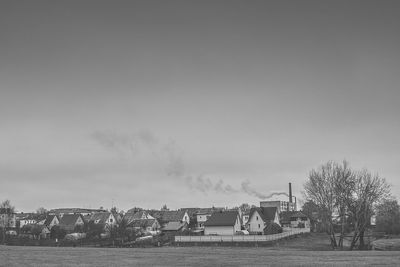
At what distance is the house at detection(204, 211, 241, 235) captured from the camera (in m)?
102

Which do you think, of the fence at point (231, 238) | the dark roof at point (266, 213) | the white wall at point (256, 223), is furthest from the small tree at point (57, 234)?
the dark roof at point (266, 213)

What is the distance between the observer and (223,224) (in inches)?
4026

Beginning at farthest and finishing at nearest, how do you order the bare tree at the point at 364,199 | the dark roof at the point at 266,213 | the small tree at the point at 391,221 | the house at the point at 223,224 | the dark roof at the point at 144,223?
1. the dark roof at the point at 144,223
2. the dark roof at the point at 266,213
3. the house at the point at 223,224
4. the small tree at the point at 391,221
5. the bare tree at the point at 364,199

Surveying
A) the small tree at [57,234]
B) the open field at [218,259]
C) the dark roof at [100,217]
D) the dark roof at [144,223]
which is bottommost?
the small tree at [57,234]

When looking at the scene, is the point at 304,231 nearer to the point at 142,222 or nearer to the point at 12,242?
the point at 142,222

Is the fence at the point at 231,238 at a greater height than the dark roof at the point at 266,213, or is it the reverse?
the dark roof at the point at 266,213

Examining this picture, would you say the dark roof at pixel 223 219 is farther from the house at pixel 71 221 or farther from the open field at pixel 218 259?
the open field at pixel 218 259

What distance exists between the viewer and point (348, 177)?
69.1 meters

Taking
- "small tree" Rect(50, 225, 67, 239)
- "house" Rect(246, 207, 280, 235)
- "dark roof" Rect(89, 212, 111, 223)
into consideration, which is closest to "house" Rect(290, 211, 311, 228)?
"house" Rect(246, 207, 280, 235)

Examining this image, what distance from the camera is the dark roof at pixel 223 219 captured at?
102 metres

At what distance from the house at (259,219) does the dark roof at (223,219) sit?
7.55m

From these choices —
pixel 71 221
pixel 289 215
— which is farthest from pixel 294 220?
pixel 71 221

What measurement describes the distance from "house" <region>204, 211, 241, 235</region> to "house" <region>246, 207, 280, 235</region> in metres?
6.53

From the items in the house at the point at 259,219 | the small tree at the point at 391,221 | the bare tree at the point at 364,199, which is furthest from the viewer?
the house at the point at 259,219
